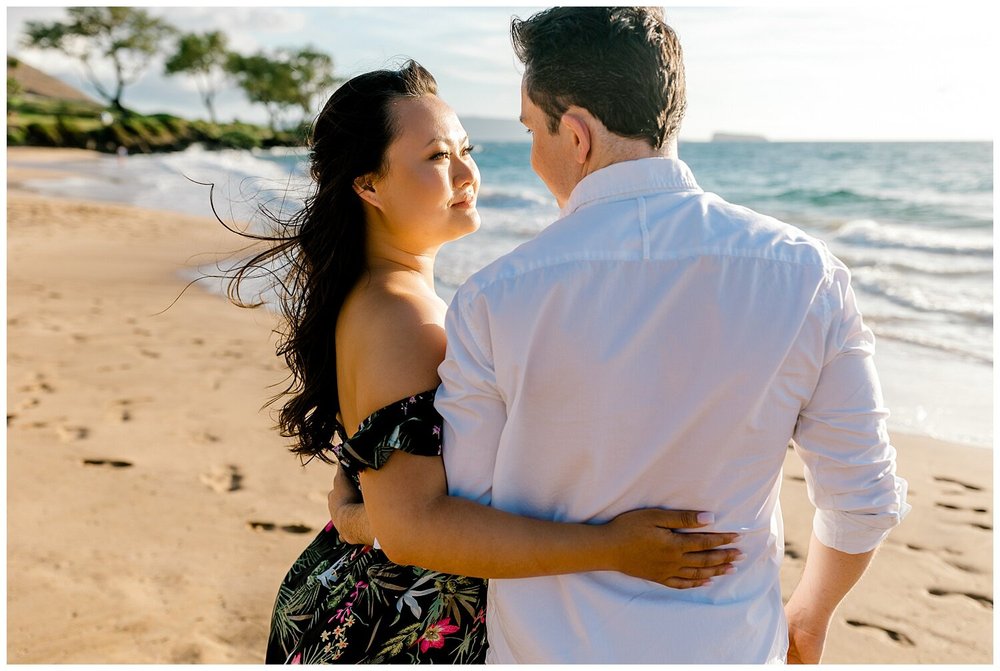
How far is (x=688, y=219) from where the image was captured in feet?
4.49

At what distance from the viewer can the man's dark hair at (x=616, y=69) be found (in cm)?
144

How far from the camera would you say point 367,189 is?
199 cm

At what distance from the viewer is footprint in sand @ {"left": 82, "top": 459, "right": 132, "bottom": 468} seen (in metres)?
4.52

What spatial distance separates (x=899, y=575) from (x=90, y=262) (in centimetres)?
987

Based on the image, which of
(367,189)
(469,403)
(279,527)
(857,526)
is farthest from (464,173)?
(279,527)

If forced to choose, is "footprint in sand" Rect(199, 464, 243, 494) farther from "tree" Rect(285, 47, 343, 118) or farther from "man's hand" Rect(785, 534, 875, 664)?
"tree" Rect(285, 47, 343, 118)

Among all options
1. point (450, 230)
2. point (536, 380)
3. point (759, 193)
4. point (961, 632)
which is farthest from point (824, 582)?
point (759, 193)

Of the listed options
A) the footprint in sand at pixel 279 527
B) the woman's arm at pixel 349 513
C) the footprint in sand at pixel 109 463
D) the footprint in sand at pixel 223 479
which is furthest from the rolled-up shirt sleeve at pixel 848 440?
the footprint in sand at pixel 109 463

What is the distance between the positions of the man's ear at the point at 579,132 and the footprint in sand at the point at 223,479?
3.36 m

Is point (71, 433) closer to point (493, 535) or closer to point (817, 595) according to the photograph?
point (493, 535)

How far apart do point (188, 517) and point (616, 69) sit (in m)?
3.32

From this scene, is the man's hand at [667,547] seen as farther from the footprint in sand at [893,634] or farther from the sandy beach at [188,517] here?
the footprint in sand at [893,634]

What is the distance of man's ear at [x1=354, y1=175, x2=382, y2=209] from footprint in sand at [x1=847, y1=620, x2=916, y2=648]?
2.58m

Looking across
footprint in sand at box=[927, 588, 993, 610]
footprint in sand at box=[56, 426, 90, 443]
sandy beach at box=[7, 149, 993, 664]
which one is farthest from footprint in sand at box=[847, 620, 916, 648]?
footprint in sand at box=[56, 426, 90, 443]
